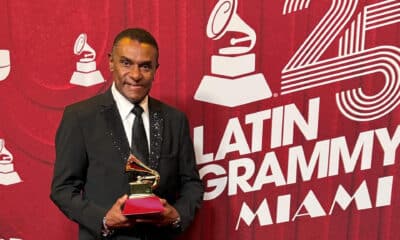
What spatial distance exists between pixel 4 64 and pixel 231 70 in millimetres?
855

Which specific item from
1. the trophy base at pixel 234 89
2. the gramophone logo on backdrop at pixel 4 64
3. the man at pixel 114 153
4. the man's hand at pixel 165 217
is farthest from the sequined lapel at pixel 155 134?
the gramophone logo on backdrop at pixel 4 64

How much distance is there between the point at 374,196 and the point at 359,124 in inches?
11.0

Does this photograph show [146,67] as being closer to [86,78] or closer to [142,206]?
[142,206]

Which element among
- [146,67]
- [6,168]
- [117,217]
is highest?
[146,67]

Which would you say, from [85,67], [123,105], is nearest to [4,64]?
[85,67]

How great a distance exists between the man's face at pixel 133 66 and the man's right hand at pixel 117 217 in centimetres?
28

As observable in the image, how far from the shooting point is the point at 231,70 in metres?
1.72

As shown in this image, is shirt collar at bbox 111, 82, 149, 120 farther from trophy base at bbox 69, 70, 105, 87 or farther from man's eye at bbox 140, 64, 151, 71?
trophy base at bbox 69, 70, 105, 87

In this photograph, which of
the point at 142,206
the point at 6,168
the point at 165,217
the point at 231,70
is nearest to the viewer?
the point at 142,206

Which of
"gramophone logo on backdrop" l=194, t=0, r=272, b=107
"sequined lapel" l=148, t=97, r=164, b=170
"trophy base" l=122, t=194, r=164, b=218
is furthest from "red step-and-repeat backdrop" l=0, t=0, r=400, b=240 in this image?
"trophy base" l=122, t=194, r=164, b=218

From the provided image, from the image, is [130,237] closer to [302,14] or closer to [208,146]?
[208,146]

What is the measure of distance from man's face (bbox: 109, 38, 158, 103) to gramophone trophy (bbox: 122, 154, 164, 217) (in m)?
0.19

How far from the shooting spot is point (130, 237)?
49.4 inches

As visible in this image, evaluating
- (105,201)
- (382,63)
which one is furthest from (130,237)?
(382,63)
